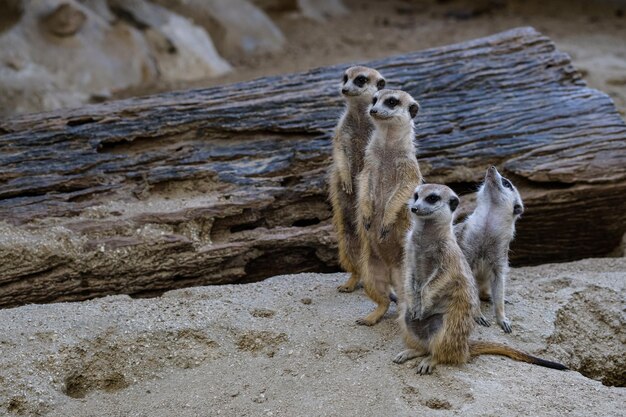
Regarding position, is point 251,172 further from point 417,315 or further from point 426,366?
point 426,366

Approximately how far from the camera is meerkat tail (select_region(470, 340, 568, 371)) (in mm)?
3436

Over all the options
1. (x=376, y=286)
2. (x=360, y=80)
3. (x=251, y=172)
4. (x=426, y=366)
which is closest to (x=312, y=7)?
(x=251, y=172)

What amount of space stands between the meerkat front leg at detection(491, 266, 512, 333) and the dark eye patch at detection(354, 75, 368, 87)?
1075mm

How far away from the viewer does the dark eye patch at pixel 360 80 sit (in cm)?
420

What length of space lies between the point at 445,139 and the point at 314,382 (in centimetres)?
192

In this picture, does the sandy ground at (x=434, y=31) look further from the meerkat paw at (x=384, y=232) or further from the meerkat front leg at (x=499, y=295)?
the meerkat paw at (x=384, y=232)

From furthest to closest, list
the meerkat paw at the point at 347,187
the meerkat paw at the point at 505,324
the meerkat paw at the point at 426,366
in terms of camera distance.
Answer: the meerkat paw at the point at 347,187 < the meerkat paw at the point at 505,324 < the meerkat paw at the point at 426,366

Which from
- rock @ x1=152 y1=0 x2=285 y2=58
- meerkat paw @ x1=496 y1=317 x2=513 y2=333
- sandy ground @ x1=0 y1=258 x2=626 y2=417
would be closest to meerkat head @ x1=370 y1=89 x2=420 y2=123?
sandy ground @ x1=0 y1=258 x2=626 y2=417

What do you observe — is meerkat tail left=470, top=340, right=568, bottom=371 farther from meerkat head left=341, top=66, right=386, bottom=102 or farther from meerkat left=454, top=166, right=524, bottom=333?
meerkat head left=341, top=66, right=386, bottom=102

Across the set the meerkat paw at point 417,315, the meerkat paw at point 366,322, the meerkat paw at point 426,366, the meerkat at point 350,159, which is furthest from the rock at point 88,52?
the meerkat paw at point 426,366

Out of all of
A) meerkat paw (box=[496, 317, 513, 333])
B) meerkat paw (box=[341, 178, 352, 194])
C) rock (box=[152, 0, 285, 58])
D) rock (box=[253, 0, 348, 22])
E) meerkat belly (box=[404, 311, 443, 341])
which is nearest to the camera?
meerkat belly (box=[404, 311, 443, 341])

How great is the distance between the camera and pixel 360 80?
165 inches

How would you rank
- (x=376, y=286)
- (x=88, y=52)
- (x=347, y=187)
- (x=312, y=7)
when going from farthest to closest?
(x=312, y=7) < (x=88, y=52) < (x=347, y=187) < (x=376, y=286)

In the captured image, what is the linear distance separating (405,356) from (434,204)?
1.98ft
